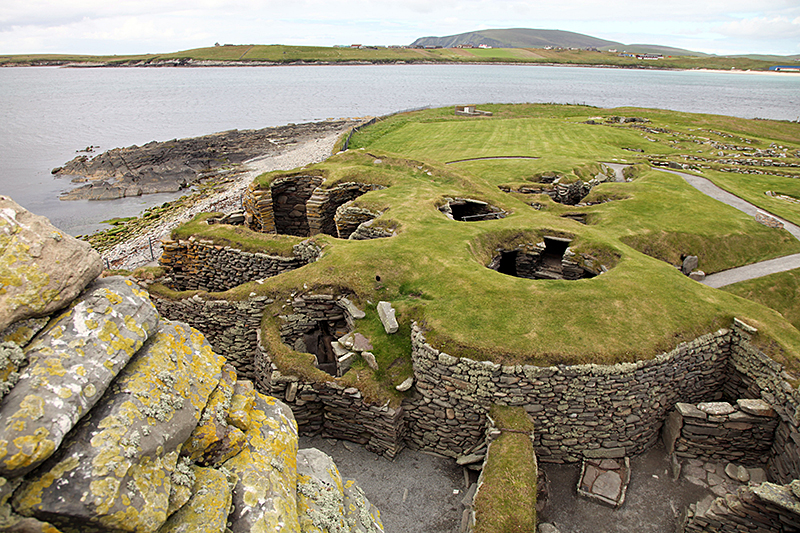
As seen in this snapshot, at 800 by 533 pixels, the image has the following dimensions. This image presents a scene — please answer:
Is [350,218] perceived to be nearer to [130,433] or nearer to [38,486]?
[130,433]

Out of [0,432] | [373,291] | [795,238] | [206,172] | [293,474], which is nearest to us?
[0,432]

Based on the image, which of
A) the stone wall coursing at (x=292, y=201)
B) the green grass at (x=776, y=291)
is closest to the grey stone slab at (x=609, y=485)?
the green grass at (x=776, y=291)

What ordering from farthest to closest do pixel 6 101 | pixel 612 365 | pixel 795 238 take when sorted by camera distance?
1. pixel 6 101
2. pixel 795 238
3. pixel 612 365

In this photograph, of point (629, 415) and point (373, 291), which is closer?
point (629, 415)

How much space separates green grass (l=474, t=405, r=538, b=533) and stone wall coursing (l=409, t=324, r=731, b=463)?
496 mm

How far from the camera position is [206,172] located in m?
49.5

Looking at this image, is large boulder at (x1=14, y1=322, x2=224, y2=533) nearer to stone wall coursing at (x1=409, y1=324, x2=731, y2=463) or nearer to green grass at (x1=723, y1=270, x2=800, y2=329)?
stone wall coursing at (x1=409, y1=324, x2=731, y2=463)

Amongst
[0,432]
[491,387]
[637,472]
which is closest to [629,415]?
[637,472]

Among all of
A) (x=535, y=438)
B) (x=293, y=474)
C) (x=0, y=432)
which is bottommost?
(x=535, y=438)

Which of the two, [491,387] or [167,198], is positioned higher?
[491,387]

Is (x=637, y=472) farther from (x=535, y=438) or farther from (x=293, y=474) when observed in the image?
(x=293, y=474)

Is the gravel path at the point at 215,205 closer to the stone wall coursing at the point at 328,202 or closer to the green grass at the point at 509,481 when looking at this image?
the stone wall coursing at the point at 328,202

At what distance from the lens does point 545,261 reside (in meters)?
17.9

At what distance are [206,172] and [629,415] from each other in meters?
50.1
